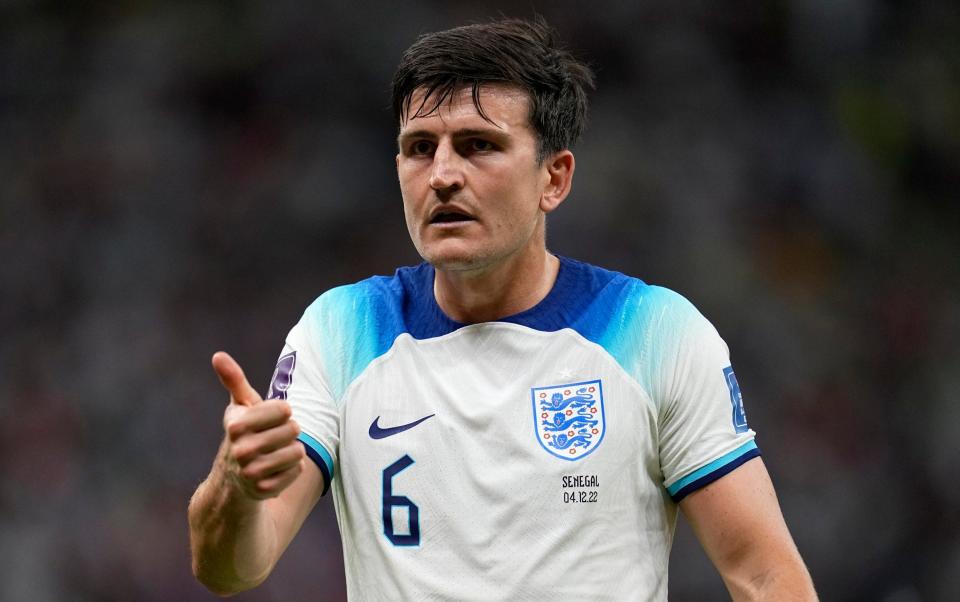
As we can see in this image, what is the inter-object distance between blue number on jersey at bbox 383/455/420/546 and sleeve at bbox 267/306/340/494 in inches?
6.9

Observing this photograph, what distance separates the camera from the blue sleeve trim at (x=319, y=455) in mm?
3326

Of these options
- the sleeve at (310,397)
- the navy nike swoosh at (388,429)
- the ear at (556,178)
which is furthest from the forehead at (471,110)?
the navy nike swoosh at (388,429)

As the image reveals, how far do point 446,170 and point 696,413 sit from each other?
36.7 inches

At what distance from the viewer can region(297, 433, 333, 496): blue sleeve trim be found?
10.9 ft

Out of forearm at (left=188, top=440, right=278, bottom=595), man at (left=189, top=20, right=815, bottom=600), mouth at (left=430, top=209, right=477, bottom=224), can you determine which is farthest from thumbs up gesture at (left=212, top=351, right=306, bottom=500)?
mouth at (left=430, top=209, right=477, bottom=224)

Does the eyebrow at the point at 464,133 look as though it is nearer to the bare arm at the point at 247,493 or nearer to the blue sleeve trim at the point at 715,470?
the bare arm at the point at 247,493

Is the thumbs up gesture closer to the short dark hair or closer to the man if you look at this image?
the man

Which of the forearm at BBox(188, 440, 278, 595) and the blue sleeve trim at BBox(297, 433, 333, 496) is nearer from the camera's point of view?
the forearm at BBox(188, 440, 278, 595)

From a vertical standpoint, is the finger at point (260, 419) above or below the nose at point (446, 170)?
below

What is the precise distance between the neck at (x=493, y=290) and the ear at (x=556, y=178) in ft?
0.60

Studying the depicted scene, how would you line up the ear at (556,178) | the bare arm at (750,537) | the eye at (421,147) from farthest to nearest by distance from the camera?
the ear at (556,178) < the eye at (421,147) < the bare arm at (750,537)

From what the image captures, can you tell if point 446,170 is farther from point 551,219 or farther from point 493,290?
point 551,219

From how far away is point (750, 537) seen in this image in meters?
3.16

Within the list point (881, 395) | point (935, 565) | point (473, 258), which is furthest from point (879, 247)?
point (473, 258)
